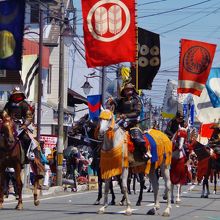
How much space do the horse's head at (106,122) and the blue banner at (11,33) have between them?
22.9 ft

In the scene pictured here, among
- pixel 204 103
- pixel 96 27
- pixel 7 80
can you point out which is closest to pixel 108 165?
pixel 96 27

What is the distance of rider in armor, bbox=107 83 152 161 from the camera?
18.5m

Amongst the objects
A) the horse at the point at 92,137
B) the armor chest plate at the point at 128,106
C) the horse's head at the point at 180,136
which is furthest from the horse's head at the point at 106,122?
the horse's head at the point at 180,136

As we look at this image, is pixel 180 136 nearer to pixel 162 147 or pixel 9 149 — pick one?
pixel 162 147

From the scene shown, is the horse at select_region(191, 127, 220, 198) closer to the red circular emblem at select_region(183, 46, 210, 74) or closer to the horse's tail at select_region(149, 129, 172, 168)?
the red circular emblem at select_region(183, 46, 210, 74)

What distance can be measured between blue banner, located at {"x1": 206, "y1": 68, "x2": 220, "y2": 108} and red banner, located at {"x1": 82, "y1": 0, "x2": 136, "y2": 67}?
15735 millimetres

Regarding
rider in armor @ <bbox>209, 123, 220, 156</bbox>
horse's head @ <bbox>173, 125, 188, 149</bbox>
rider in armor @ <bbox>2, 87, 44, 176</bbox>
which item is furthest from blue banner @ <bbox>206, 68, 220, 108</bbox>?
rider in armor @ <bbox>2, 87, 44, 176</bbox>

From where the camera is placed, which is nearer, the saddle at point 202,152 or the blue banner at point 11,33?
the blue banner at point 11,33

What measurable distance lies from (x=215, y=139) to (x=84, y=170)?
14.4 m

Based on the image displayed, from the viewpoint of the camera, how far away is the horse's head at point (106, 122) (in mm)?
17703

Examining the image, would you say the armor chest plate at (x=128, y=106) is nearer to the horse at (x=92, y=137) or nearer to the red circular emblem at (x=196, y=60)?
the horse at (x=92, y=137)

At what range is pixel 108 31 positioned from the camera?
2395 centimetres

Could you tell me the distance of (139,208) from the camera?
2112 cm

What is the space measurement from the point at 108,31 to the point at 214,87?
1661 centimetres
